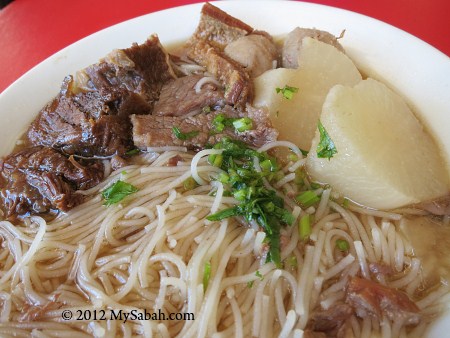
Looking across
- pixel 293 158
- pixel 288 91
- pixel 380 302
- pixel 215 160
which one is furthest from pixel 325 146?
pixel 380 302

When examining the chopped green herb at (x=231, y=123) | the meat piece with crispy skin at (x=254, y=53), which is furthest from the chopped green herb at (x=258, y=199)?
the meat piece with crispy skin at (x=254, y=53)

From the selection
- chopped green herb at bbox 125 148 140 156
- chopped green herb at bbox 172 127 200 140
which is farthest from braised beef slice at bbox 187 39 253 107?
chopped green herb at bbox 125 148 140 156

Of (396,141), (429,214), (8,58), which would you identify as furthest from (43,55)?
(429,214)

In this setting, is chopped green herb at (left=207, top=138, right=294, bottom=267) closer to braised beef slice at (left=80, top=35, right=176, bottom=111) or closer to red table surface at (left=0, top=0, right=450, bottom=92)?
braised beef slice at (left=80, top=35, right=176, bottom=111)

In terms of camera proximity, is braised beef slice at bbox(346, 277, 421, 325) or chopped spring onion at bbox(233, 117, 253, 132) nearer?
braised beef slice at bbox(346, 277, 421, 325)

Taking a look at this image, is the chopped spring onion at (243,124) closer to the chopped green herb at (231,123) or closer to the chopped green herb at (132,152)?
the chopped green herb at (231,123)

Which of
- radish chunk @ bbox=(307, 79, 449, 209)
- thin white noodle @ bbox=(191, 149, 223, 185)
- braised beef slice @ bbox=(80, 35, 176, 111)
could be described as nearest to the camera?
radish chunk @ bbox=(307, 79, 449, 209)

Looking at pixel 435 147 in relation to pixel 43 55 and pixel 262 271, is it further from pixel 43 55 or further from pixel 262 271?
pixel 43 55
